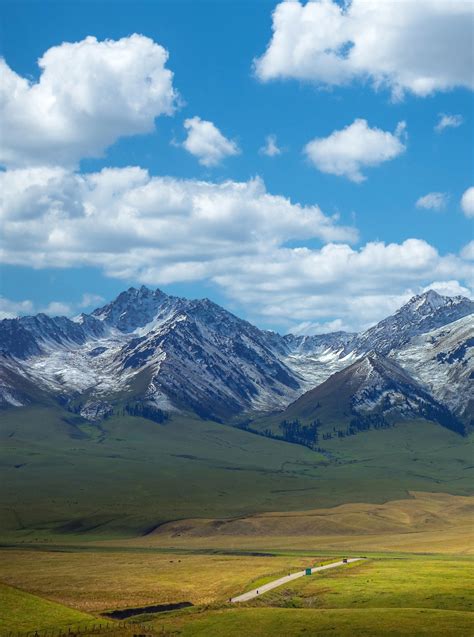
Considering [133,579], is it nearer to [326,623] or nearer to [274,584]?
[274,584]

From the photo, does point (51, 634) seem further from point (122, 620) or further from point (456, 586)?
point (456, 586)

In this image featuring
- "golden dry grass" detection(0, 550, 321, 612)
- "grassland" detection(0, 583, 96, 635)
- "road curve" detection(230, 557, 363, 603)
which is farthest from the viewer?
"golden dry grass" detection(0, 550, 321, 612)

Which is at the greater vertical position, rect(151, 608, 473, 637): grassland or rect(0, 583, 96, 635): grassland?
rect(0, 583, 96, 635): grassland

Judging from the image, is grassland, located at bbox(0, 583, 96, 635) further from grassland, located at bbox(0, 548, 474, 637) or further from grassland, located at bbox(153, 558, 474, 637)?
grassland, located at bbox(153, 558, 474, 637)

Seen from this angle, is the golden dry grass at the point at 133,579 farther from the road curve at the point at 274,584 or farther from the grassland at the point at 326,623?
the grassland at the point at 326,623

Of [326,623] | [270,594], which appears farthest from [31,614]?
[270,594]

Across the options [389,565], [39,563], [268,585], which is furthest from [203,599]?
[39,563]

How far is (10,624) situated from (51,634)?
6855 mm

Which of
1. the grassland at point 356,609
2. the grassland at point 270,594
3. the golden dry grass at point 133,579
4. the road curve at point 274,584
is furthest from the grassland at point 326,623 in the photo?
the golden dry grass at point 133,579

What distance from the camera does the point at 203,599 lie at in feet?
461

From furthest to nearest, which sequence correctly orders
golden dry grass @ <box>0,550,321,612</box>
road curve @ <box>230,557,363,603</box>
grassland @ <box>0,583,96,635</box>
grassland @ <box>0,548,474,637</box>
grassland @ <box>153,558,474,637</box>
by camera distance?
1. golden dry grass @ <box>0,550,321,612</box>
2. road curve @ <box>230,557,363,603</box>
3. grassland @ <box>0,583,96,635</box>
4. grassland @ <box>0,548,474,637</box>
5. grassland @ <box>153,558,474,637</box>

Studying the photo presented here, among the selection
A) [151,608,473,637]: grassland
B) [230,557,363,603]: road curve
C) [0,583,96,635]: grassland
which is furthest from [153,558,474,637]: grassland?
[0,583,96,635]: grassland

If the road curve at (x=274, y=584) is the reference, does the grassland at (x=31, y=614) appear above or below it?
above

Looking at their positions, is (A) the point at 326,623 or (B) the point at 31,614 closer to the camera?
(A) the point at 326,623
